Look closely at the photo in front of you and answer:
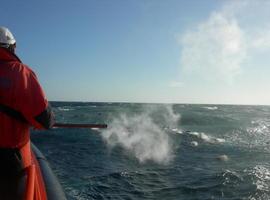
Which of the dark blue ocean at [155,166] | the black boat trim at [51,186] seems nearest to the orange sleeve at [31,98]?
the black boat trim at [51,186]

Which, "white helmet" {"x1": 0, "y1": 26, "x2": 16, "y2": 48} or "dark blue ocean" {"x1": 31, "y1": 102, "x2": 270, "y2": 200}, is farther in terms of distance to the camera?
"dark blue ocean" {"x1": 31, "y1": 102, "x2": 270, "y2": 200}

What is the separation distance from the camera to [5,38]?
3.40m

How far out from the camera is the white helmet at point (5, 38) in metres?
3.39

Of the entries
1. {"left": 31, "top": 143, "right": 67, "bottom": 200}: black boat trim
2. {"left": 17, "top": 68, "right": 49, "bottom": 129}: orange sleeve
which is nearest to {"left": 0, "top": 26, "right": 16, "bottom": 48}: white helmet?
{"left": 17, "top": 68, "right": 49, "bottom": 129}: orange sleeve

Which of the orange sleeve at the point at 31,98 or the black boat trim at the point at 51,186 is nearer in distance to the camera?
the orange sleeve at the point at 31,98

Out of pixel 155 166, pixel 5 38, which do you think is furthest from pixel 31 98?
pixel 155 166

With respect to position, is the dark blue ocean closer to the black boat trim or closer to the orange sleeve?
the black boat trim

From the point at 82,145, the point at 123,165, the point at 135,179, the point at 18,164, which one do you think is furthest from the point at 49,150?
the point at 18,164

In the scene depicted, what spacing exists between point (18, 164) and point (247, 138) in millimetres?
31230

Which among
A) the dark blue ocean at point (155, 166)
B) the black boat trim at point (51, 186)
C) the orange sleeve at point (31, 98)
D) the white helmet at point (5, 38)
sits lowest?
the dark blue ocean at point (155, 166)

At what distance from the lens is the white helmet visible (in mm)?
3391

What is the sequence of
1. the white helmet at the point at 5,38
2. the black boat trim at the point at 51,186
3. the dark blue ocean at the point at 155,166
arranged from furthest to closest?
the dark blue ocean at the point at 155,166 < the black boat trim at the point at 51,186 < the white helmet at the point at 5,38

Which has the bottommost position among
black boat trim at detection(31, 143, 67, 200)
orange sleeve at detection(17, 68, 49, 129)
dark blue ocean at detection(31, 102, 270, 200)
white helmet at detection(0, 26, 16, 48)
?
dark blue ocean at detection(31, 102, 270, 200)

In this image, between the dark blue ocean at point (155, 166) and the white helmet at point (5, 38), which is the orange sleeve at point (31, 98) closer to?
the white helmet at point (5, 38)
